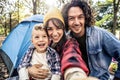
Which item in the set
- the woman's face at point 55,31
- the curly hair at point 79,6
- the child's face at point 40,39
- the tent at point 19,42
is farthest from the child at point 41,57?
the tent at point 19,42

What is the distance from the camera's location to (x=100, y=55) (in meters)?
2.65

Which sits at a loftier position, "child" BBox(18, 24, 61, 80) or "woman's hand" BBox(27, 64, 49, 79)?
"child" BBox(18, 24, 61, 80)

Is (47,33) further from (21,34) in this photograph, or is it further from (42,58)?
(21,34)

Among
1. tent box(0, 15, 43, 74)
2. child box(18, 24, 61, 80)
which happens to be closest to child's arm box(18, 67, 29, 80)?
child box(18, 24, 61, 80)

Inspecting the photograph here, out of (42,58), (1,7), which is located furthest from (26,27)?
(1,7)

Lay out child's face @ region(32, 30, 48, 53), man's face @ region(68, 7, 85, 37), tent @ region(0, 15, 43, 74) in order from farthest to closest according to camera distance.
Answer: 1. tent @ region(0, 15, 43, 74)
2. child's face @ region(32, 30, 48, 53)
3. man's face @ region(68, 7, 85, 37)

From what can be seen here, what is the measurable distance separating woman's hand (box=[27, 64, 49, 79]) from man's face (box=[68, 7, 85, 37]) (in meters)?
0.54

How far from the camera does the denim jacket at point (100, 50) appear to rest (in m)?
2.61

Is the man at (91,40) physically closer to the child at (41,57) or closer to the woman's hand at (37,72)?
the child at (41,57)

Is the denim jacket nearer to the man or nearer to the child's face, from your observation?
the man

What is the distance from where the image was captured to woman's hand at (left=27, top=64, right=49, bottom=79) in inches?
109

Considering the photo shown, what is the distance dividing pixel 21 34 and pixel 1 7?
2206cm

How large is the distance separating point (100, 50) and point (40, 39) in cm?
63

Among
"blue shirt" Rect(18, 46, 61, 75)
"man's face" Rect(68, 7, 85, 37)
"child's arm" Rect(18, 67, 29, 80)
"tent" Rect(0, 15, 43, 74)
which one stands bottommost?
"tent" Rect(0, 15, 43, 74)
